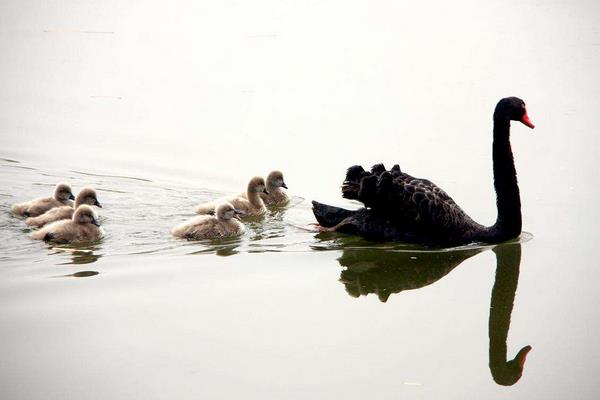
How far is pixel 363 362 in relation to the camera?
4262mm

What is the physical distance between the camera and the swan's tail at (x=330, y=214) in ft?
20.5

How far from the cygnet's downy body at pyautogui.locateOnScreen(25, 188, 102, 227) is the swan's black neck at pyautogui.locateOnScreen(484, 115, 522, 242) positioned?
2740 millimetres

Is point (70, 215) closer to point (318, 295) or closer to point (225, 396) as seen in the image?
Result: point (318, 295)

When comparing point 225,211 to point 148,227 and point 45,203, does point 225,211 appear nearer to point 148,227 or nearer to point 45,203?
point 148,227

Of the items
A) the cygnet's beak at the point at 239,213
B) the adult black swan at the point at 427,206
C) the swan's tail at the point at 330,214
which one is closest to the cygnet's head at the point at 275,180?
the cygnet's beak at the point at 239,213

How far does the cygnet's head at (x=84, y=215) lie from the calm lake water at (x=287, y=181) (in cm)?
21

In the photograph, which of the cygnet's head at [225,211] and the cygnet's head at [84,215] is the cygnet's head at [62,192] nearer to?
the cygnet's head at [84,215]

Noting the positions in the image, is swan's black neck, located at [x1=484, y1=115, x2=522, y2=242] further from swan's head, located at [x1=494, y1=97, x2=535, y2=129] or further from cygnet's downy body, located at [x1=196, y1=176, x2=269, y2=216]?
cygnet's downy body, located at [x1=196, y1=176, x2=269, y2=216]

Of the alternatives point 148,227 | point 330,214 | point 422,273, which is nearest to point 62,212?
point 148,227

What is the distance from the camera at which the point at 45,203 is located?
6539 mm

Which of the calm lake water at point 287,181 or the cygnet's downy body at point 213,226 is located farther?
the cygnet's downy body at point 213,226

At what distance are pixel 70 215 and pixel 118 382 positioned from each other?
2552 millimetres

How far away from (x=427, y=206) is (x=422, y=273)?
0.50 m

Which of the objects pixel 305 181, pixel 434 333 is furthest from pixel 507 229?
pixel 305 181
